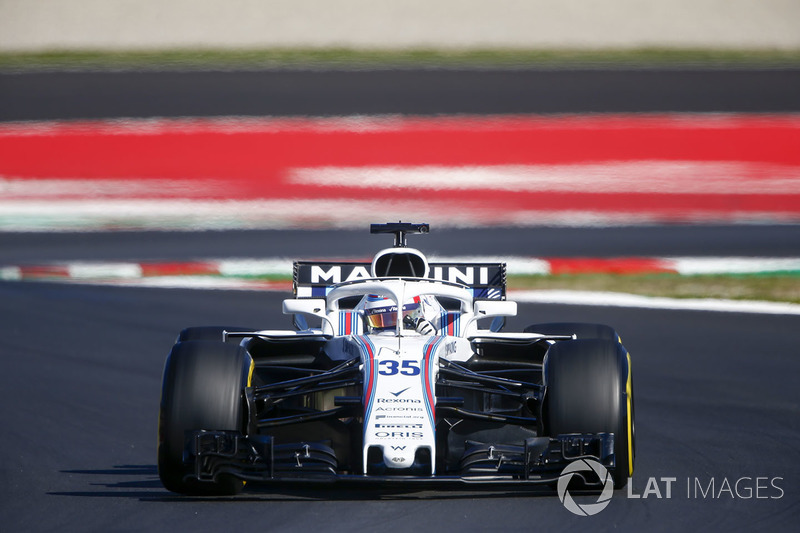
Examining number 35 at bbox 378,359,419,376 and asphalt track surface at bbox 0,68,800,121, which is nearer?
number 35 at bbox 378,359,419,376

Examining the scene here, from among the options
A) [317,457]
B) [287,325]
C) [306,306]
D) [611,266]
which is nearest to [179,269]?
[287,325]

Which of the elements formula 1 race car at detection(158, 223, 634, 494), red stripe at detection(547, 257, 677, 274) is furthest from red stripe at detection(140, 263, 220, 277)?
formula 1 race car at detection(158, 223, 634, 494)

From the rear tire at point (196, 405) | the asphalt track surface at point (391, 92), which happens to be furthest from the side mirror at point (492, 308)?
the asphalt track surface at point (391, 92)

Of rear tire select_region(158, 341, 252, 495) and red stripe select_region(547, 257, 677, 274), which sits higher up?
red stripe select_region(547, 257, 677, 274)

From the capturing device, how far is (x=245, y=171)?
58.0 ft

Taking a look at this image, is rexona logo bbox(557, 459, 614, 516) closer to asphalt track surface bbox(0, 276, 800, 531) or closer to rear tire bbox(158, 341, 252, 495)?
asphalt track surface bbox(0, 276, 800, 531)

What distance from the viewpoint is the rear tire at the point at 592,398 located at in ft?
22.0

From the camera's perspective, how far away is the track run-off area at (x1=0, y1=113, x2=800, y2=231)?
16.8 metres

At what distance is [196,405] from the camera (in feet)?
21.9

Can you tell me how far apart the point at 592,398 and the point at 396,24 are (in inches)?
856

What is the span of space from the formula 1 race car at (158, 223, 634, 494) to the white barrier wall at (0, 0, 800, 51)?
1824 centimetres

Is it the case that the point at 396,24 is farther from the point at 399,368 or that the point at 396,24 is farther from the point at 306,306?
the point at 399,368

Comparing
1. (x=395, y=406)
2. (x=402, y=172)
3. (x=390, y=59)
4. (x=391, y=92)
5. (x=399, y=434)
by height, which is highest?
(x=390, y=59)

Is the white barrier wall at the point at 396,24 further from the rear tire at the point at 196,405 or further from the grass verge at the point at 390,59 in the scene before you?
the rear tire at the point at 196,405
